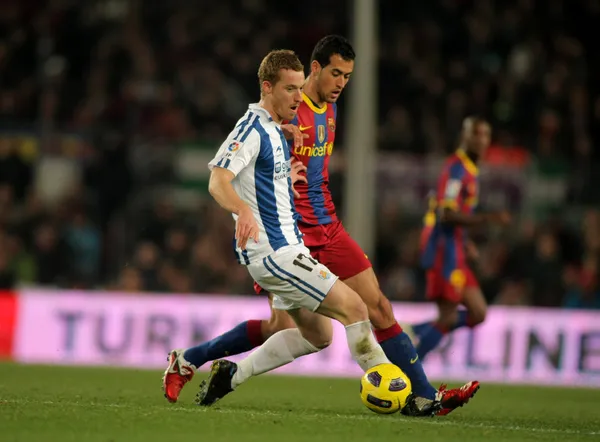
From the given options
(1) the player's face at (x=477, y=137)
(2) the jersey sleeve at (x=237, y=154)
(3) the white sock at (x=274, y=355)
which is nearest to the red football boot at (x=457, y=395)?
(3) the white sock at (x=274, y=355)

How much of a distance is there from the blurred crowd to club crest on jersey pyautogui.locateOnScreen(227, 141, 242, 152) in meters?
7.51

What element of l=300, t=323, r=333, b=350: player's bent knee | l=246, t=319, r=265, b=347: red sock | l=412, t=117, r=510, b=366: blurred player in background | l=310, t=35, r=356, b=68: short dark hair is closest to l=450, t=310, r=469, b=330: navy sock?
l=412, t=117, r=510, b=366: blurred player in background

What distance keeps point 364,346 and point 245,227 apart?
3.59ft

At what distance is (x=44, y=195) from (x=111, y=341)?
9.32ft

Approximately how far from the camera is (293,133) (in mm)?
7273

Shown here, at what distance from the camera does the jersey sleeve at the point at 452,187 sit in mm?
10398

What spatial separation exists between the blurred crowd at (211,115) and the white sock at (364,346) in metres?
7.39

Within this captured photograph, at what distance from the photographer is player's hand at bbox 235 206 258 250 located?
631 centimetres

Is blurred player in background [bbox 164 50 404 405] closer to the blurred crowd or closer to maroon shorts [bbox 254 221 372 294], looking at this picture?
maroon shorts [bbox 254 221 372 294]

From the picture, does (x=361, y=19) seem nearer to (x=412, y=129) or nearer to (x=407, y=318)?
(x=412, y=129)

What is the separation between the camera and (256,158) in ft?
22.2

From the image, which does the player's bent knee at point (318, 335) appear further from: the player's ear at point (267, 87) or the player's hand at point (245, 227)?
the player's ear at point (267, 87)

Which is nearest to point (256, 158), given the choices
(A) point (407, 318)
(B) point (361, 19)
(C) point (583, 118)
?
(A) point (407, 318)

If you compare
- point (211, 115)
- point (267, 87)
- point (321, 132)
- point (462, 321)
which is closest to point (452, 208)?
point (462, 321)
